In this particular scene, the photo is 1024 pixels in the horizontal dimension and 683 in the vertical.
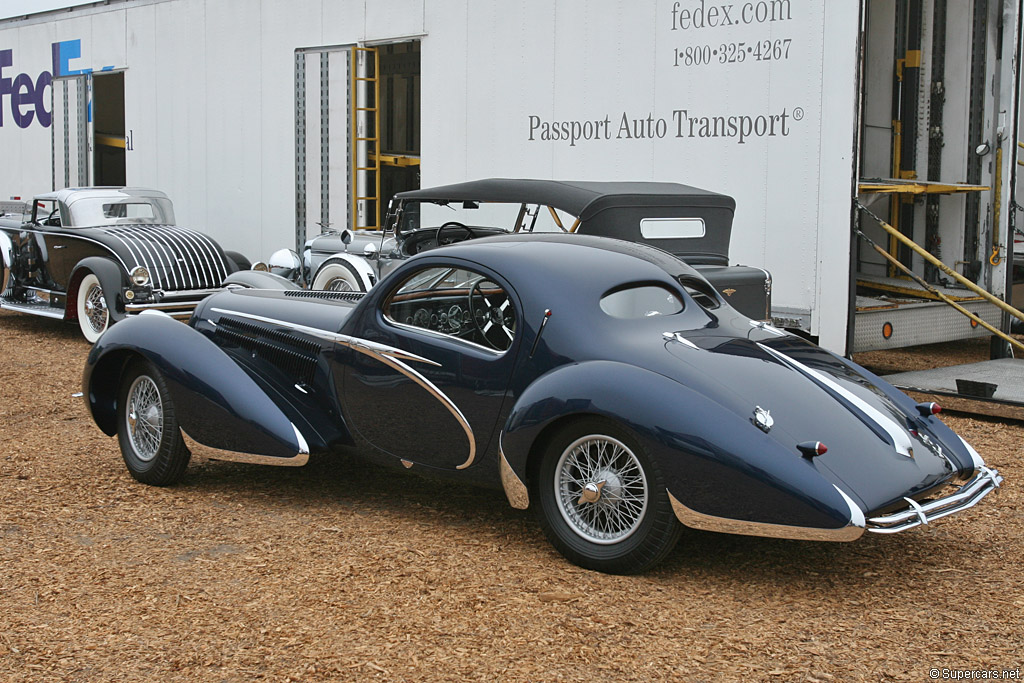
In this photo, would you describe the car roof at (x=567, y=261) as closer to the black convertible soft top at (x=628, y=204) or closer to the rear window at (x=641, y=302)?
the rear window at (x=641, y=302)

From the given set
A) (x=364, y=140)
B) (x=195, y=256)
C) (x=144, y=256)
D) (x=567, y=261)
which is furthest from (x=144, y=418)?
(x=364, y=140)

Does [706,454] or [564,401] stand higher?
[564,401]

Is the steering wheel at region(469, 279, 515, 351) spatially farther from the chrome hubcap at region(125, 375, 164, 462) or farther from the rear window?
the chrome hubcap at region(125, 375, 164, 462)

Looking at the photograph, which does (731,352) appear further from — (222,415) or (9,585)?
(9,585)

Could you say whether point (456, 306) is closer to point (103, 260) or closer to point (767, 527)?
point (767, 527)

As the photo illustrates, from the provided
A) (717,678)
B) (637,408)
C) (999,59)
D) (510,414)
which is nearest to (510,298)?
(510,414)

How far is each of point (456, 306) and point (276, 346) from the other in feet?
3.60

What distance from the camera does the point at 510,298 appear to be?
4.66 meters

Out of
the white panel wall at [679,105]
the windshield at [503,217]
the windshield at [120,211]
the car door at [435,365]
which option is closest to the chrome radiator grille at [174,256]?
the windshield at [120,211]

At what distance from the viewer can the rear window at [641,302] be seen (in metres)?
4.61

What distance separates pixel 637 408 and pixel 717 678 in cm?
108

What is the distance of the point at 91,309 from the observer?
11.0 meters

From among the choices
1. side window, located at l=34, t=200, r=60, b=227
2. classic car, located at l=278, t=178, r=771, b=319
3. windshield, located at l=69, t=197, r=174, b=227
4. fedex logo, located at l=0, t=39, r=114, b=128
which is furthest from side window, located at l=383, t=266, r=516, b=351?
fedex logo, located at l=0, t=39, r=114, b=128

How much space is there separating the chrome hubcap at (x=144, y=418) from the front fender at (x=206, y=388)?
6.8 inches
